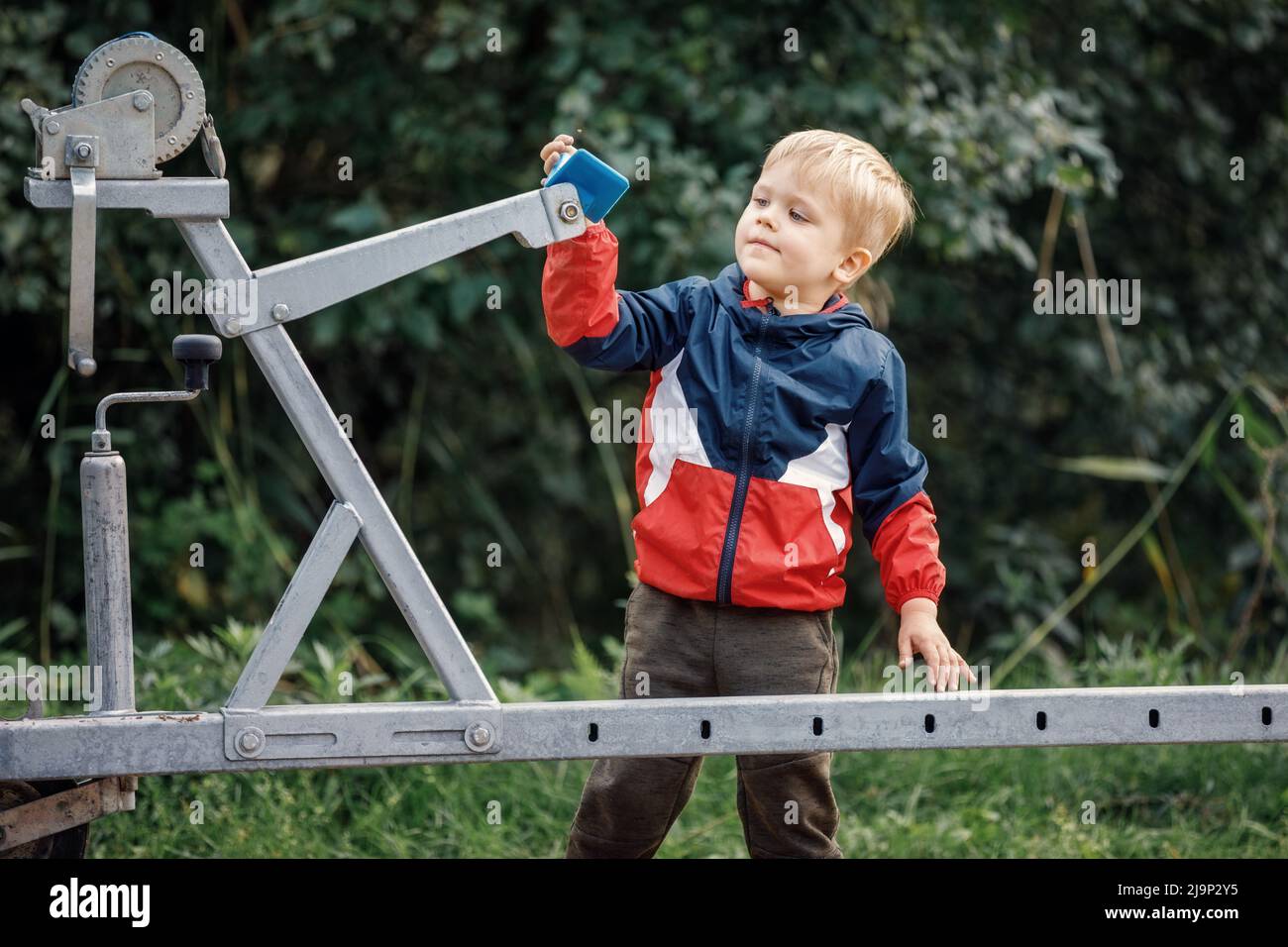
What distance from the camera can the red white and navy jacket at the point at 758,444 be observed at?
2562 millimetres

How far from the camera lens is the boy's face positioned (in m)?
2.59

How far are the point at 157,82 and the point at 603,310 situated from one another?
0.74 meters

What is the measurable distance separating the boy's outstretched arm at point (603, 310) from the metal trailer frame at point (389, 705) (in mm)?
78

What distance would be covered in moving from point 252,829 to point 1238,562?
123 inches

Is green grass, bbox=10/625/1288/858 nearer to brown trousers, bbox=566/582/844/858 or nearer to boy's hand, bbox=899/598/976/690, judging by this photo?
brown trousers, bbox=566/582/844/858

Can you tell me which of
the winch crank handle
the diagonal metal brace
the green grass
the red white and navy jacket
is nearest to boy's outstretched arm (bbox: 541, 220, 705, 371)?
the red white and navy jacket

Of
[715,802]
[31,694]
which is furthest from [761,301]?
[715,802]

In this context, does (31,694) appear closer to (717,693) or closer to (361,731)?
(361,731)

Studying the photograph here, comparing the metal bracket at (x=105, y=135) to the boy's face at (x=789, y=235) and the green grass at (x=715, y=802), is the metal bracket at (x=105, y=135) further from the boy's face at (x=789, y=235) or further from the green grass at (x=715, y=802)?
the green grass at (x=715, y=802)

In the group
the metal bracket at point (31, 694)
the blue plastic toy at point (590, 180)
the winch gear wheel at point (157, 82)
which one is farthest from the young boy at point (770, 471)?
the metal bracket at point (31, 694)

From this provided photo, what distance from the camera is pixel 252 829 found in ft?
10.8

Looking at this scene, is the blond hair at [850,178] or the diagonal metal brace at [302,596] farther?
the blond hair at [850,178]
